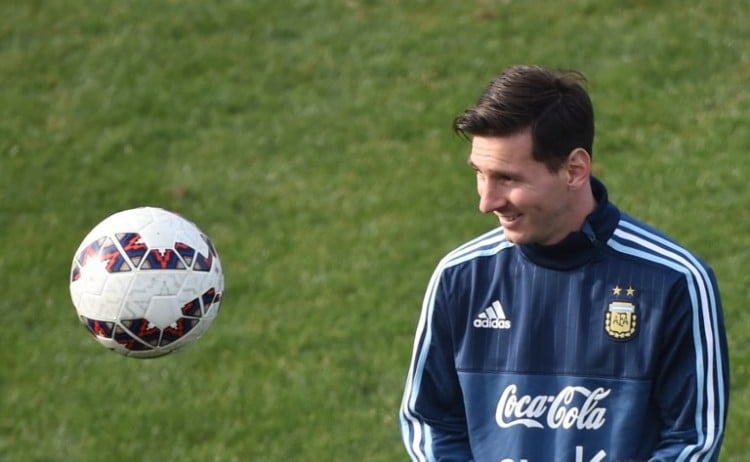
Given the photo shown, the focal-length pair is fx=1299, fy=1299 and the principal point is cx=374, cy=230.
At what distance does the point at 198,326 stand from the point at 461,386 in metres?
1.42

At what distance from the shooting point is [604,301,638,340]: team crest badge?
4.62m

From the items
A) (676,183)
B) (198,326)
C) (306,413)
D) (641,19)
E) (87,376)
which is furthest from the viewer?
(641,19)

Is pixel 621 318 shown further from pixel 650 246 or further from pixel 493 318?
pixel 493 318

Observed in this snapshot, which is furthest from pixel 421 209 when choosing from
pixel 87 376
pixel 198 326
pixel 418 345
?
pixel 418 345

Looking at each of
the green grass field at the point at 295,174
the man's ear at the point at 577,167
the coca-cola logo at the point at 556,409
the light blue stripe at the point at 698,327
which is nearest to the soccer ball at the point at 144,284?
the coca-cola logo at the point at 556,409

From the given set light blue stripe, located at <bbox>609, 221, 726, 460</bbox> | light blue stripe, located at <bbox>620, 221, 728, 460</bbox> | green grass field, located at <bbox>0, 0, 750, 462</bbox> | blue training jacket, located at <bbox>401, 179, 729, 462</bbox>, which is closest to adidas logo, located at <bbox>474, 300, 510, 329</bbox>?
blue training jacket, located at <bbox>401, 179, 729, 462</bbox>

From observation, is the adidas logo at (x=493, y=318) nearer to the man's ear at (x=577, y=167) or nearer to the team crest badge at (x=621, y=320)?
the team crest badge at (x=621, y=320)

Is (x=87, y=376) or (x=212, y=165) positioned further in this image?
(x=212, y=165)

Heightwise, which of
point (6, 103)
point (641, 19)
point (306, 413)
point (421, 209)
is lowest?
point (306, 413)

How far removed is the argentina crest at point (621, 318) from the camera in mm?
4625

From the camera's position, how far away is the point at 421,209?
1080cm

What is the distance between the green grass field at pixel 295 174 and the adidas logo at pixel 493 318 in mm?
3811

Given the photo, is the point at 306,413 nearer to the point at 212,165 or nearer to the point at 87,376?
the point at 87,376

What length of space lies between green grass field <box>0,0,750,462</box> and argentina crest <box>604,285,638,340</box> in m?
3.80
